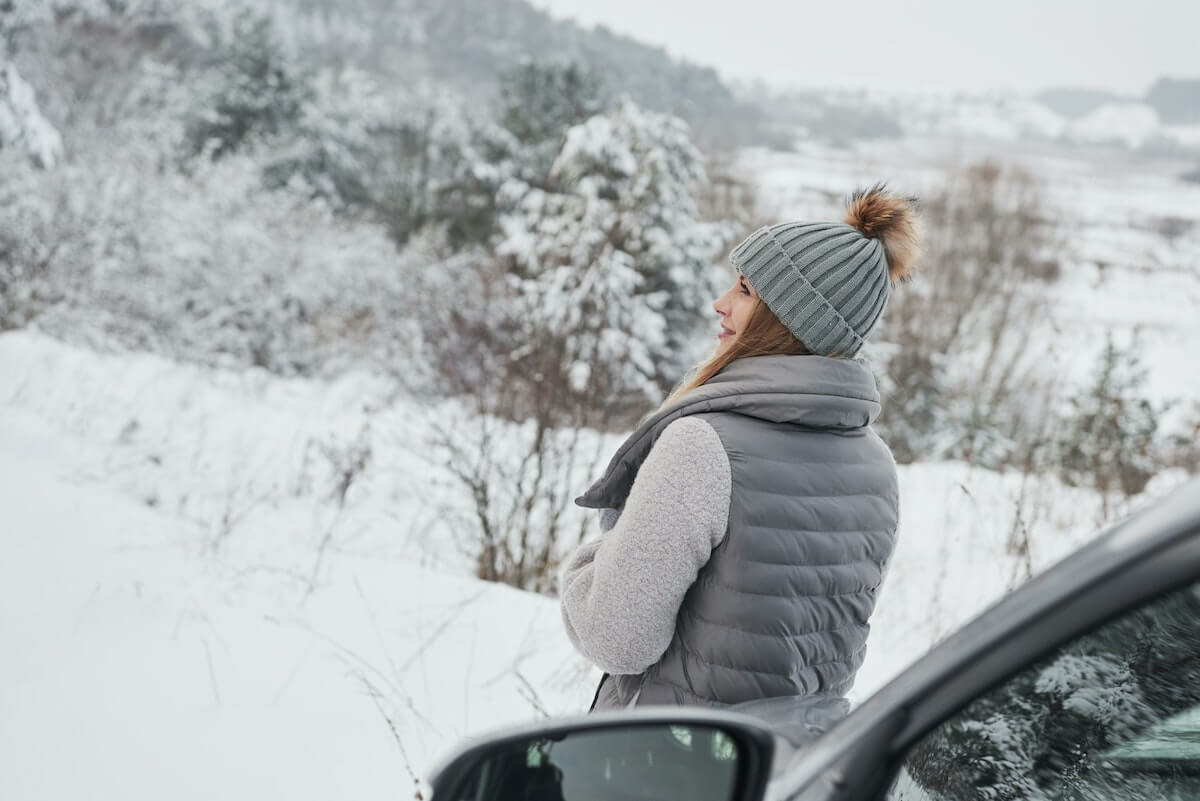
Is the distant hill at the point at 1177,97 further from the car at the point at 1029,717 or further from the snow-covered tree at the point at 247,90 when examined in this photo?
the car at the point at 1029,717

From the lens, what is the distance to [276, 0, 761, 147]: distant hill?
180ft

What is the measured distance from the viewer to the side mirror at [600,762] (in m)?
0.93

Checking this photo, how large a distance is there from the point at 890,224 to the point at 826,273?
8.0 inches

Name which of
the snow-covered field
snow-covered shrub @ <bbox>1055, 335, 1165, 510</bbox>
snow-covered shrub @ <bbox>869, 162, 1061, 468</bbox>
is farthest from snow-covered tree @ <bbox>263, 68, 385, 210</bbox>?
snow-covered shrub @ <bbox>1055, 335, 1165, 510</bbox>

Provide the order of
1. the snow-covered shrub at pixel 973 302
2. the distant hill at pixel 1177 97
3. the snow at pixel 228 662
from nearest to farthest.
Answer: the snow at pixel 228 662
the snow-covered shrub at pixel 973 302
the distant hill at pixel 1177 97

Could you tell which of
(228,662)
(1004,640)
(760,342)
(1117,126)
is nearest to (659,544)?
(760,342)

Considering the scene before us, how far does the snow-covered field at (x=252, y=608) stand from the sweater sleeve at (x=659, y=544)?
77 cm

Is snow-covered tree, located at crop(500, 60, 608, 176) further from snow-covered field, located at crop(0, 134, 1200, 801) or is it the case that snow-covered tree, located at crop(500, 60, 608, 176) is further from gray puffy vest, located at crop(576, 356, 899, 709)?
gray puffy vest, located at crop(576, 356, 899, 709)

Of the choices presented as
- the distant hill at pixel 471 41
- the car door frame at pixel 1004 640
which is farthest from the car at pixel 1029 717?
the distant hill at pixel 471 41

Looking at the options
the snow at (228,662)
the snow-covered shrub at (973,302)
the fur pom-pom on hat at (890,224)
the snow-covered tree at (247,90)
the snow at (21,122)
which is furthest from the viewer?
the snow-covered tree at (247,90)

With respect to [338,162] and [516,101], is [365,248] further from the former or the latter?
[338,162]

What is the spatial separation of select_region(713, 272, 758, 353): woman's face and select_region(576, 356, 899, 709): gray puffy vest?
0.41 ft

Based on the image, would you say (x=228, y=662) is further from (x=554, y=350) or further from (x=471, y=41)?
(x=471, y=41)

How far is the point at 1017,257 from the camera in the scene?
2502 centimetres
